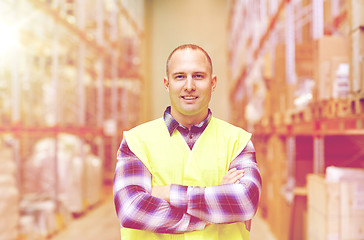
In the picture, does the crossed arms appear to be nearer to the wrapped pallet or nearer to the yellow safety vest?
the yellow safety vest

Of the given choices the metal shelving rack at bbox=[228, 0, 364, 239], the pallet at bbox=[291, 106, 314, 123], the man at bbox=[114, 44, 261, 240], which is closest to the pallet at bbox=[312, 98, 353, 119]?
the metal shelving rack at bbox=[228, 0, 364, 239]

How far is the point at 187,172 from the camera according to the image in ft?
4.41

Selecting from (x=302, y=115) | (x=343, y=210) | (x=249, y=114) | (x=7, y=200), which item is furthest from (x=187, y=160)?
(x=249, y=114)

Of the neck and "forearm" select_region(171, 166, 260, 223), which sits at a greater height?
the neck

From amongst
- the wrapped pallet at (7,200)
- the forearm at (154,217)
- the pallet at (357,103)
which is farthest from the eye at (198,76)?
the wrapped pallet at (7,200)

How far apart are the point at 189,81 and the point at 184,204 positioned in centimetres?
47

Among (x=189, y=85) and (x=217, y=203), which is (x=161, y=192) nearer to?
(x=217, y=203)

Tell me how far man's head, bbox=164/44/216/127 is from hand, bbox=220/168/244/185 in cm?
27

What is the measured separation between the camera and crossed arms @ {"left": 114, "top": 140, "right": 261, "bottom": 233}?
1.28 meters

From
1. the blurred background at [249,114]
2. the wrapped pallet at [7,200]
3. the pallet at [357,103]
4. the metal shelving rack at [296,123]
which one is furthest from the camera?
the wrapped pallet at [7,200]

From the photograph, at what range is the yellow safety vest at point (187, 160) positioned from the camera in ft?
4.44

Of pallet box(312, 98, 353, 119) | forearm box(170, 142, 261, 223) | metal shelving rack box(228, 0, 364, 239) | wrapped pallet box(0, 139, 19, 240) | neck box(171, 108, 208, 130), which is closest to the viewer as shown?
forearm box(170, 142, 261, 223)

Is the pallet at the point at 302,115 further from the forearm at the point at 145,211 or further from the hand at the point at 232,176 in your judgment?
the forearm at the point at 145,211

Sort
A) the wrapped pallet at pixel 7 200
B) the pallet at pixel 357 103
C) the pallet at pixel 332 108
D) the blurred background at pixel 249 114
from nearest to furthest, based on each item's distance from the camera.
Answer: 1. the pallet at pixel 357 103
2. the pallet at pixel 332 108
3. the blurred background at pixel 249 114
4. the wrapped pallet at pixel 7 200
